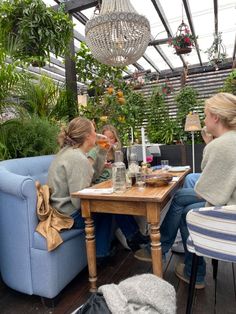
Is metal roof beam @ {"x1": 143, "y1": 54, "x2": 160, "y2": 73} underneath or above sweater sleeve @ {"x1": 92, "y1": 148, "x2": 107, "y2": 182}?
above

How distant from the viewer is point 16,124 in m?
2.51

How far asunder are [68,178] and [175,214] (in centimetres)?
77

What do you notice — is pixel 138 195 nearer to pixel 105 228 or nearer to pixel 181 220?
pixel 181 220

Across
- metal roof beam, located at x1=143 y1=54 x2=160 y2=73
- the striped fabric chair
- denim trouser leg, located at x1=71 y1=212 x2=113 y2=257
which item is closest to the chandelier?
denim trouser leg, located at x1=71 y1=212 x2=113 y2=257

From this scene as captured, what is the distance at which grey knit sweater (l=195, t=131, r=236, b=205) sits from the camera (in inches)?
49.9

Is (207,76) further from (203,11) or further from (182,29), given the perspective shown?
(182,29)

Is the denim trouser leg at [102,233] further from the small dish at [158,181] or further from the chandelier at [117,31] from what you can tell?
the chandelier at [117,31]

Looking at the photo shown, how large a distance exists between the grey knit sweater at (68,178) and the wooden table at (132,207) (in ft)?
0.32

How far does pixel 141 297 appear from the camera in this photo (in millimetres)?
1083

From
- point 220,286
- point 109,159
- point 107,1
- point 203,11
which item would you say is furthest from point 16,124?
point 203,11

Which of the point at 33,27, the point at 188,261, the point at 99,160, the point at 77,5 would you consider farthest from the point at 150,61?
the point at 188,261

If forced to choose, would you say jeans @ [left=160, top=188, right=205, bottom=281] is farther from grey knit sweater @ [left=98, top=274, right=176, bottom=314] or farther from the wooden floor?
grey knit sweater @ [left=98, top=274, right=176, bottom=314]

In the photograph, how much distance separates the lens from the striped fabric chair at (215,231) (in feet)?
3.59

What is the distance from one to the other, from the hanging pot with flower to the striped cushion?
336cm
